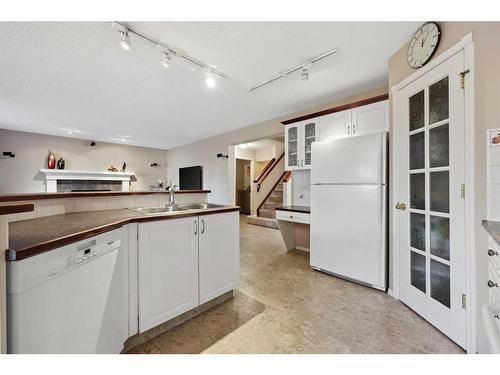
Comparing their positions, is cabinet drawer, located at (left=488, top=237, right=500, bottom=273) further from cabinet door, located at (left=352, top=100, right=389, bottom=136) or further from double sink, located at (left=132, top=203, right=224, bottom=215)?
double sink, located at (left=132, top=203, right=224, bottom=215)

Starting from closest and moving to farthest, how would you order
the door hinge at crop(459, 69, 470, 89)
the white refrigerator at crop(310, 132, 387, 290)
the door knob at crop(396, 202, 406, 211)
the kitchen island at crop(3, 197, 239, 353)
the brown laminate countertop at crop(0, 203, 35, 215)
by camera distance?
the brown laminate countertop at crop(0, 203, 35, 215) → the kitchen island at crop(3, 197, 239, 353) → the door hinge at crop(459, 69, 470, 89) → the door knob at crop(396, 202, 406, 211) → the white refrigerator at crop(310, 132, 387, 290)

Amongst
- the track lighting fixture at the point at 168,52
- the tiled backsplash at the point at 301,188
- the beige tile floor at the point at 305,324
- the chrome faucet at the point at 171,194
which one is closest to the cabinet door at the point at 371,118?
the tiled backsplash at the point at 301,188

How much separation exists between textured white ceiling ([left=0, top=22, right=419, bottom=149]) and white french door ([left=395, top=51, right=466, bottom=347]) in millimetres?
635

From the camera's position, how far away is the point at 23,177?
5039 millimetres

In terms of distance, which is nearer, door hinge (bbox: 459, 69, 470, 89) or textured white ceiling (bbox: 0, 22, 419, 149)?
door hinge (bbox: 459, 69, 470, 89)

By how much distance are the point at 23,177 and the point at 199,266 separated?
6.24 metres

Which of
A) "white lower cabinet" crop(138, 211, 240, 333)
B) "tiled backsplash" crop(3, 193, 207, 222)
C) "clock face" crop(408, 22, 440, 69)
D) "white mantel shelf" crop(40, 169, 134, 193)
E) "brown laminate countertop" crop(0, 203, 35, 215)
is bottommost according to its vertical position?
"white lower cabinet" crop(138, 211, 240, 333)

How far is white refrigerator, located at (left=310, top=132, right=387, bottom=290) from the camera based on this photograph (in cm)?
215

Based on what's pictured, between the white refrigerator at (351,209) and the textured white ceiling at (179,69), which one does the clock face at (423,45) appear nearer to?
the textured white ceiling at (179,69)

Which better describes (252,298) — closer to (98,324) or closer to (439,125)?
(98,324)

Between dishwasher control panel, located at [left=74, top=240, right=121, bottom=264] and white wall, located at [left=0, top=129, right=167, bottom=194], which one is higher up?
white wall, located at [left=0, top=129, right=167, bottom=194]

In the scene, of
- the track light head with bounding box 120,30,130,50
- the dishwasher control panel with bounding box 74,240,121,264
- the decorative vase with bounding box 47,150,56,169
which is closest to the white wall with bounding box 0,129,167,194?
the decorative vase with bounding box 47,150,56,169
